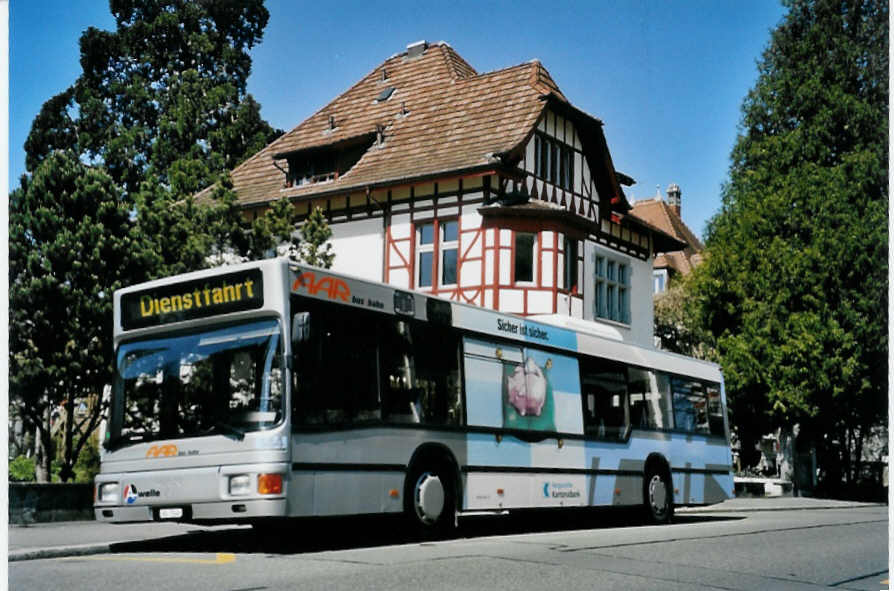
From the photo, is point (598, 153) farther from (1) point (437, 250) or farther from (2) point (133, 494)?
(2) point (133, 494)

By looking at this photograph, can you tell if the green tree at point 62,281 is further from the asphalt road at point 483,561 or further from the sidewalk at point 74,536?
the asphalt road at point 483,561

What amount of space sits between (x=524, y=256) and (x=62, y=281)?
11.6 metres

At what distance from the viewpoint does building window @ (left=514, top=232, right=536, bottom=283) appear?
23.9m

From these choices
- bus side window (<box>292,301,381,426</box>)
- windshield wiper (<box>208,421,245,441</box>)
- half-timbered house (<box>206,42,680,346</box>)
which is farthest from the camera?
half-timbered house (<box>206,42,680,346</box>)

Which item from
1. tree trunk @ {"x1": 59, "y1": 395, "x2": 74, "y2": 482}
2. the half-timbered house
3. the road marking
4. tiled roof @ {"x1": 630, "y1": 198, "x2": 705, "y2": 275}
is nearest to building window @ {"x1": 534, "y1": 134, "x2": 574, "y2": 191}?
the half-timbered house

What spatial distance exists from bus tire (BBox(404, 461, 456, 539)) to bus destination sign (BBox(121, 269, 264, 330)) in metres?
2.38

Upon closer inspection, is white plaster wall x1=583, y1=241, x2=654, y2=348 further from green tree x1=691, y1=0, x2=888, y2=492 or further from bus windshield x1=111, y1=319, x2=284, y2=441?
bus windshield x1=111, y1=319, x2=284, y2=441

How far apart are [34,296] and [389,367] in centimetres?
580

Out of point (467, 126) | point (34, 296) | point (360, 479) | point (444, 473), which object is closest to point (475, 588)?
point (360, 479)

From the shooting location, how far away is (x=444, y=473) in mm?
11266

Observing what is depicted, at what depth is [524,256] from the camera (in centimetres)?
2397

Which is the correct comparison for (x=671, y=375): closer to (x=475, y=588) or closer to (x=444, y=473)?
(x=444, y=473)

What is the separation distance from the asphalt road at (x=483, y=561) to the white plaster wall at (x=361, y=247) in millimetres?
11940

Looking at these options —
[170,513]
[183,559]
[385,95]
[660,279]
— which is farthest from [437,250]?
[660,279]
